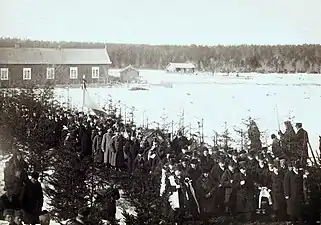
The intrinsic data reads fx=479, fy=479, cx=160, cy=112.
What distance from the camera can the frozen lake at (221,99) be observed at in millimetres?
2330

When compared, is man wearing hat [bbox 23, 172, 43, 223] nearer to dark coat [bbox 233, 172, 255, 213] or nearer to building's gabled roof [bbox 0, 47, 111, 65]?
building's gabled roof [bbox 0, 47, 111, 65]

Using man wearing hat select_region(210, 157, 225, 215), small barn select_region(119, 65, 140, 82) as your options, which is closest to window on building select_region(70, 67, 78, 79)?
small barn select_region(119, 65, 140, 82)

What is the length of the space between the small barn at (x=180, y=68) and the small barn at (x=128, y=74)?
0.17 m

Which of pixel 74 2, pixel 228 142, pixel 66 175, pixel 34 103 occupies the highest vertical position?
pixel 74 2

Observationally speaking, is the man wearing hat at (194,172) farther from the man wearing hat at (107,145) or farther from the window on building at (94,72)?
the window on building at (94,72)

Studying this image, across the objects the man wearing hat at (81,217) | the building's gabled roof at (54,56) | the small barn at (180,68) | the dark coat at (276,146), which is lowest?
the man wearing hat at (81,217)

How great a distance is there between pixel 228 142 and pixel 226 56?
431 mm

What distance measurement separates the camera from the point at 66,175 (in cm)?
230

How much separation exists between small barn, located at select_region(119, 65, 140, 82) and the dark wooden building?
76 mm

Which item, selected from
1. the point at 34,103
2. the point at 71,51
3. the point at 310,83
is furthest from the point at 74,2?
the point at 310,83

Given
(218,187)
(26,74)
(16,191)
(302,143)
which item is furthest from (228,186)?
(26,74)

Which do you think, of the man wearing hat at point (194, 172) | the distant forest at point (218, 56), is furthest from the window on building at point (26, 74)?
the man wearing hat at point (194, 172)

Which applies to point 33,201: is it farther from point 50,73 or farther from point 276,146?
point 276,146

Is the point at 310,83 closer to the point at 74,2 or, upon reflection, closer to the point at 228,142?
the point at 228,142
